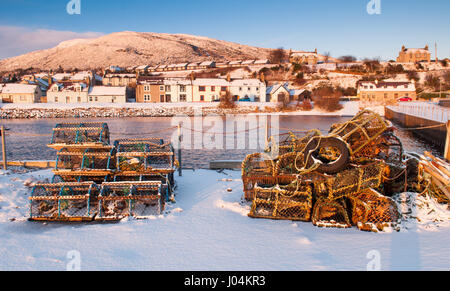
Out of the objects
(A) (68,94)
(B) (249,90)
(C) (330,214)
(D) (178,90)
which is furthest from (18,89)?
(C) (330,214)

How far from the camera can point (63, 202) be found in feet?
23.7

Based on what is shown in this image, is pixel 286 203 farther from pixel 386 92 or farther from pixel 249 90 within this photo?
pixel 386 92

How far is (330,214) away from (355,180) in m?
0.86

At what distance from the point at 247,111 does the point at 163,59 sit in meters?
130

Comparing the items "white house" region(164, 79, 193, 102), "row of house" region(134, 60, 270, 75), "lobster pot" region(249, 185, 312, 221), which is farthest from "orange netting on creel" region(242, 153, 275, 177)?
"row of house" region(134, 60, 270, 75)

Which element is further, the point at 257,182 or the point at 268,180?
the point at 268,180

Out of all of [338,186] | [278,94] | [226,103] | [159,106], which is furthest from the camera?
[278,94]

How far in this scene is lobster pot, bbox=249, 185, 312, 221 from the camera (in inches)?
255

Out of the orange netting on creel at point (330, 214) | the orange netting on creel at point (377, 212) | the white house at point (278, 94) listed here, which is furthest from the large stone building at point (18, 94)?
the orange netting on creel at point (377, 212)

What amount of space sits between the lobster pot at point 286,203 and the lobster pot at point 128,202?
219cm

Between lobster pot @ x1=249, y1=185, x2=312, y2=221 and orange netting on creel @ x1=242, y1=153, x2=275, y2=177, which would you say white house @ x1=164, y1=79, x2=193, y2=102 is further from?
lobster pot @ x1=249, y1=185, x2=312, y2=221

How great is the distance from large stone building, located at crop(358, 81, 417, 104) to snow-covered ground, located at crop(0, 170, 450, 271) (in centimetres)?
5817

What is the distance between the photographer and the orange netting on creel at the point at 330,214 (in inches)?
242
